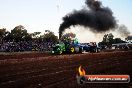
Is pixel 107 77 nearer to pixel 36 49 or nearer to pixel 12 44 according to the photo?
pixel 12 44

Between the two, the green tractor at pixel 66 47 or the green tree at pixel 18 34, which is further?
the green tree at pixel 18 34

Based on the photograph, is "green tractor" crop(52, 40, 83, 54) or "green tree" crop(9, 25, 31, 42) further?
"green tree" crop(9, 25, 31, 42)

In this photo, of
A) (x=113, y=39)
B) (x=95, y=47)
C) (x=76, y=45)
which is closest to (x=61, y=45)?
(x=76, y=45)

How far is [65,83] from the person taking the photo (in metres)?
11.5

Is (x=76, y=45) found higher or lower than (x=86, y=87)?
higher

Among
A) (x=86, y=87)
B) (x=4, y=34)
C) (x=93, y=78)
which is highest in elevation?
(x=4, y=34)

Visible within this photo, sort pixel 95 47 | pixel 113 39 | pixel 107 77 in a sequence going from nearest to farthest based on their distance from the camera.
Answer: pixel 107 77
pixel 95 47
pixel 113 39

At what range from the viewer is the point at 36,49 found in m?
47.4

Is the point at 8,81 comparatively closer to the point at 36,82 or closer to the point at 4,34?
the point at 36,82

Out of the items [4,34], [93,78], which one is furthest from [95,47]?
[4,34]

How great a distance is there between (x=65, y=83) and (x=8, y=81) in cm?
258

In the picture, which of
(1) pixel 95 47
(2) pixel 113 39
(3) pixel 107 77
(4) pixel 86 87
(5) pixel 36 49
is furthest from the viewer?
(2) pixel 113 39

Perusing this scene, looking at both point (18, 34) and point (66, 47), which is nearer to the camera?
point (66, 47)

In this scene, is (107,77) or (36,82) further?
(36,82)
